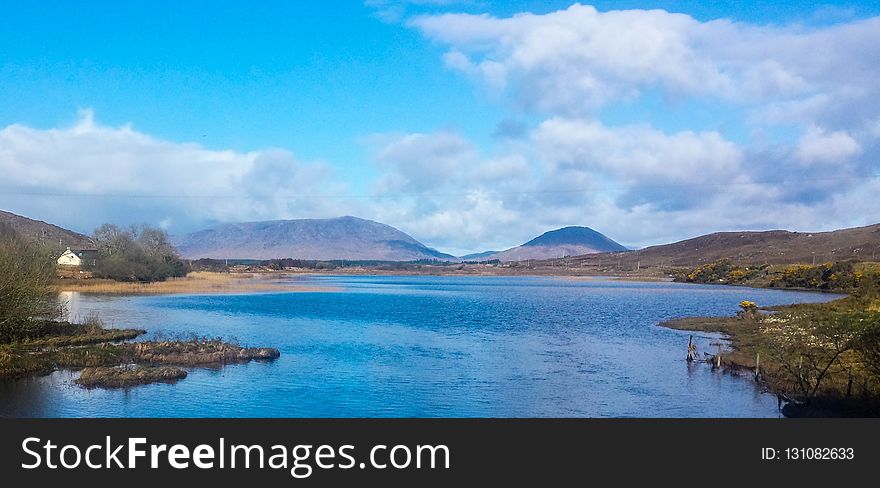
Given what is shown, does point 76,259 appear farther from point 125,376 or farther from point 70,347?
point 125,376

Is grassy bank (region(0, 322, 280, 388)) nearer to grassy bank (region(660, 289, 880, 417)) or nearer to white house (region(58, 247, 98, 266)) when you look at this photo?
grassy bank (region(660, 289, 880, 417))

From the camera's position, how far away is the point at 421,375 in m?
33.0

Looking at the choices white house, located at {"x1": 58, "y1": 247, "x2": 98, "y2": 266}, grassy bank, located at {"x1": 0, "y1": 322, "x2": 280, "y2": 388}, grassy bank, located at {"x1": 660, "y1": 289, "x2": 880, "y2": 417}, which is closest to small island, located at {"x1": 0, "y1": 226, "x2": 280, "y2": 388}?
grassy bank, located at {"x1": 0, "y1": 322, "x2": 280, "y2": 388}

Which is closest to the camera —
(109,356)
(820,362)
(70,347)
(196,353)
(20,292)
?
(820,362)

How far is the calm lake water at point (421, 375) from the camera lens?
25922 millimetres

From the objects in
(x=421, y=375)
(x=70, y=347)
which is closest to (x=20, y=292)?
(x=70, y=347)

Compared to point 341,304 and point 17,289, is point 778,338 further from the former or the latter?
point 341,304

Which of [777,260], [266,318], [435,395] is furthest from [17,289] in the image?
[777,260]

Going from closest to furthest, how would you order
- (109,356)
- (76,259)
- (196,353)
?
1. (109,356)
2. (196,353)
3. (76,259)

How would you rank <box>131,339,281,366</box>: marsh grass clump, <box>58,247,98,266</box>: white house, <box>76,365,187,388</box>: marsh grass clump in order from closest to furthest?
1. <box>76,365,187,388</box>: marsh grass clump
2. <box>131,339,281,366</box>: marsh grass clump
3. <box>58,247,98,266</box>: white house

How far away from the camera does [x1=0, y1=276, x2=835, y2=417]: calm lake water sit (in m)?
25.9

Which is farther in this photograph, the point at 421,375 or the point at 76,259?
the point at 76,259

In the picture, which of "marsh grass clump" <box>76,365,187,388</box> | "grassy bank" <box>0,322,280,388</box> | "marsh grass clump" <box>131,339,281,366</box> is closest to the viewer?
"marsh grass clump" <box>76,365,187,388</box>

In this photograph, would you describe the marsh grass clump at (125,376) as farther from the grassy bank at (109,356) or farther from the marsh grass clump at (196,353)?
the marsh grass clump at (196,353)
